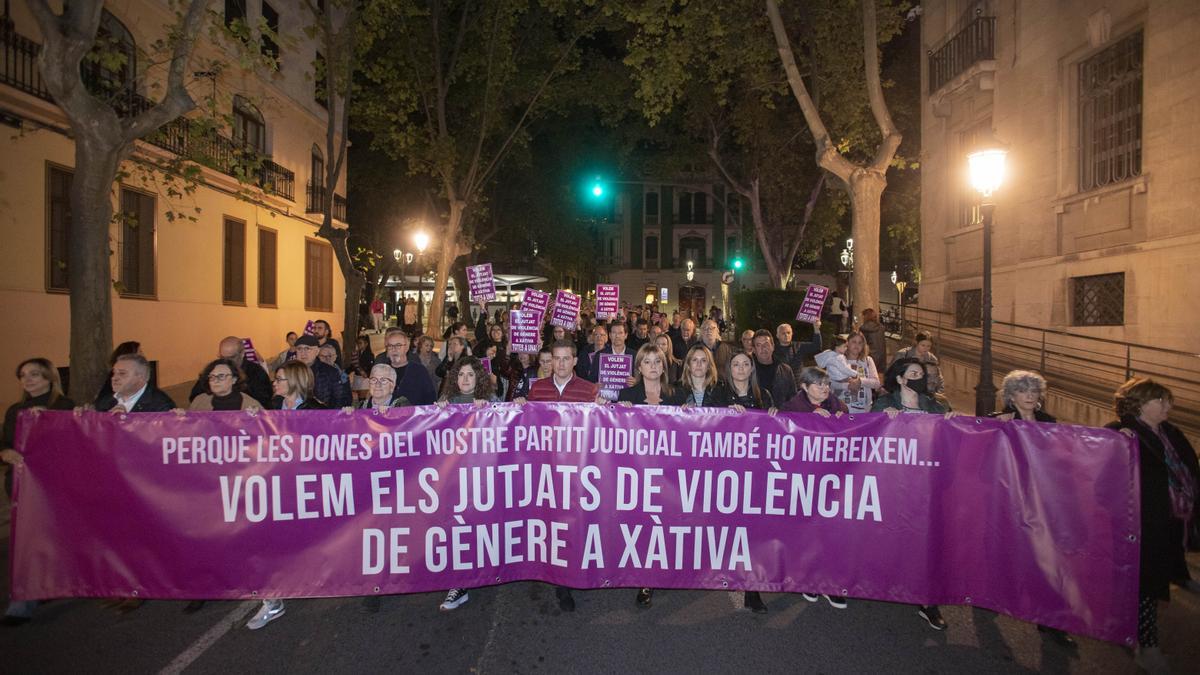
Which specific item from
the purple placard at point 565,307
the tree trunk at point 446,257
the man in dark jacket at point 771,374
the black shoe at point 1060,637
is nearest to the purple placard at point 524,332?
the purple placard at point 565,307

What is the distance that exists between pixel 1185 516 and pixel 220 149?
20364 mm

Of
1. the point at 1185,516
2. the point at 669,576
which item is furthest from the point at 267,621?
the point at 1185,516

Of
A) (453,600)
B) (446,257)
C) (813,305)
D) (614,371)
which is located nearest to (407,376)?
(614,371)

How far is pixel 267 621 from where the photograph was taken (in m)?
4.18

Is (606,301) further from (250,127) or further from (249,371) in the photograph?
(250,127)

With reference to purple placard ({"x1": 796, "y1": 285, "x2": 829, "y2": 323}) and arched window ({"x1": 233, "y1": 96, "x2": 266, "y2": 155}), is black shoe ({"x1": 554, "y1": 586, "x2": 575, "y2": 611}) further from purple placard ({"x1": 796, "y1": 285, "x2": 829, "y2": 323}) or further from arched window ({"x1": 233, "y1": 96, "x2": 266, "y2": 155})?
arched window ({"x1": 233, "y1": 96, "x2": 266, "y2": 155})

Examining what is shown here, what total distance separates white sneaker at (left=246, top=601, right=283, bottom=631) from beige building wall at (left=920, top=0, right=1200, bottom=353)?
13.3 m

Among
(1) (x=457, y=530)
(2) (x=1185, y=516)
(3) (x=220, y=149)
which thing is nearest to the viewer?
(2) (x=1185, y=516)

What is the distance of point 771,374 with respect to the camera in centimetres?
704

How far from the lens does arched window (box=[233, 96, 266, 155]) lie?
18.6m

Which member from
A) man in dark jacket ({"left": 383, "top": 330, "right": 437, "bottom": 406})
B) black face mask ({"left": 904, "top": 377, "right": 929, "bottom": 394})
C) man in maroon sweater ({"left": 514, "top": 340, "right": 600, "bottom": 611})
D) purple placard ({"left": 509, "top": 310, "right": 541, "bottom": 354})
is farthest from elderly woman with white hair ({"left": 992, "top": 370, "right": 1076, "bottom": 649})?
purple placard ({"left": 509, "top": 310, "right": 541, "bottom": 354})

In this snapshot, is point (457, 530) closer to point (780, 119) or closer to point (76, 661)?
point (76, 661)

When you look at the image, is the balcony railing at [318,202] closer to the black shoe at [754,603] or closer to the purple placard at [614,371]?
the purple placard at [614,371]

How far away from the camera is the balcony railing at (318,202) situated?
22688mm
